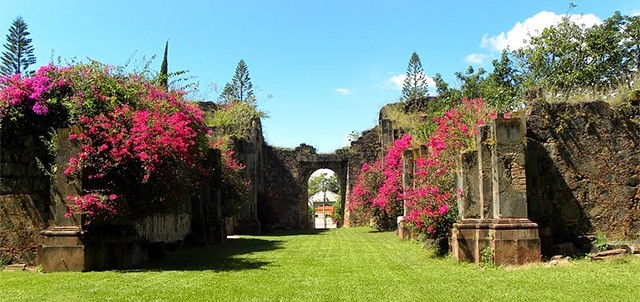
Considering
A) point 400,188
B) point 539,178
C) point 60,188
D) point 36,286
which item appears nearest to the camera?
point 36,286

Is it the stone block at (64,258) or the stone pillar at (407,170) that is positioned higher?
the stone pillar at (407,170)

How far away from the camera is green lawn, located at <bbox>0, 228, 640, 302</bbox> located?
655 centimetres

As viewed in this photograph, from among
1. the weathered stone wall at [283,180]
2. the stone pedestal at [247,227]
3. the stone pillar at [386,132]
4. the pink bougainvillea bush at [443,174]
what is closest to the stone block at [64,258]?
the pink bougainvillea bush at [443,174]

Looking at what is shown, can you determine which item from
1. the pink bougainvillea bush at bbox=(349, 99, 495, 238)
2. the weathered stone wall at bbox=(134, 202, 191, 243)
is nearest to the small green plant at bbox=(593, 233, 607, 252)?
the pink bougainvillea bush at bbox=(349, 99, 495, 238)

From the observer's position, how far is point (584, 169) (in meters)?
10.2

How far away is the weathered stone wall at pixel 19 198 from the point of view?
9734 millimetres

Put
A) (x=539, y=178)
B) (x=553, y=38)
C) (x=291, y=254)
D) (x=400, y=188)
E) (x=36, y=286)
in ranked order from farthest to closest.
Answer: (x=553, y=38) → (x=400, y=188) → (x=291, y=254) → (x=539, y=178) → (x=36, y=286)

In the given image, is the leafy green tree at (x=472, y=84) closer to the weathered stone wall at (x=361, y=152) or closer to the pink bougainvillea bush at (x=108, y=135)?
the weathered stone wall at (x=361, y=152)

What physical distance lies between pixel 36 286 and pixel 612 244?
30.8ft

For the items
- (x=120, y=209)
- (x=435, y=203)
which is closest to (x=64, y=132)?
(x=120, y=209)

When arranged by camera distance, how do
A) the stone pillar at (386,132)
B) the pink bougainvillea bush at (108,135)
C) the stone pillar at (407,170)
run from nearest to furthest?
the pink bougainvillea bush at (108,135) < the stone pillar at (407,170) < the stone pillar at (386,132)

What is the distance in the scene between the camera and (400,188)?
21.5 m

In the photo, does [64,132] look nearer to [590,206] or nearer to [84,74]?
[84,74]

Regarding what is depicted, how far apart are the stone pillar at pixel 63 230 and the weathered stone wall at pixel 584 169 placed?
7966 millimetres
